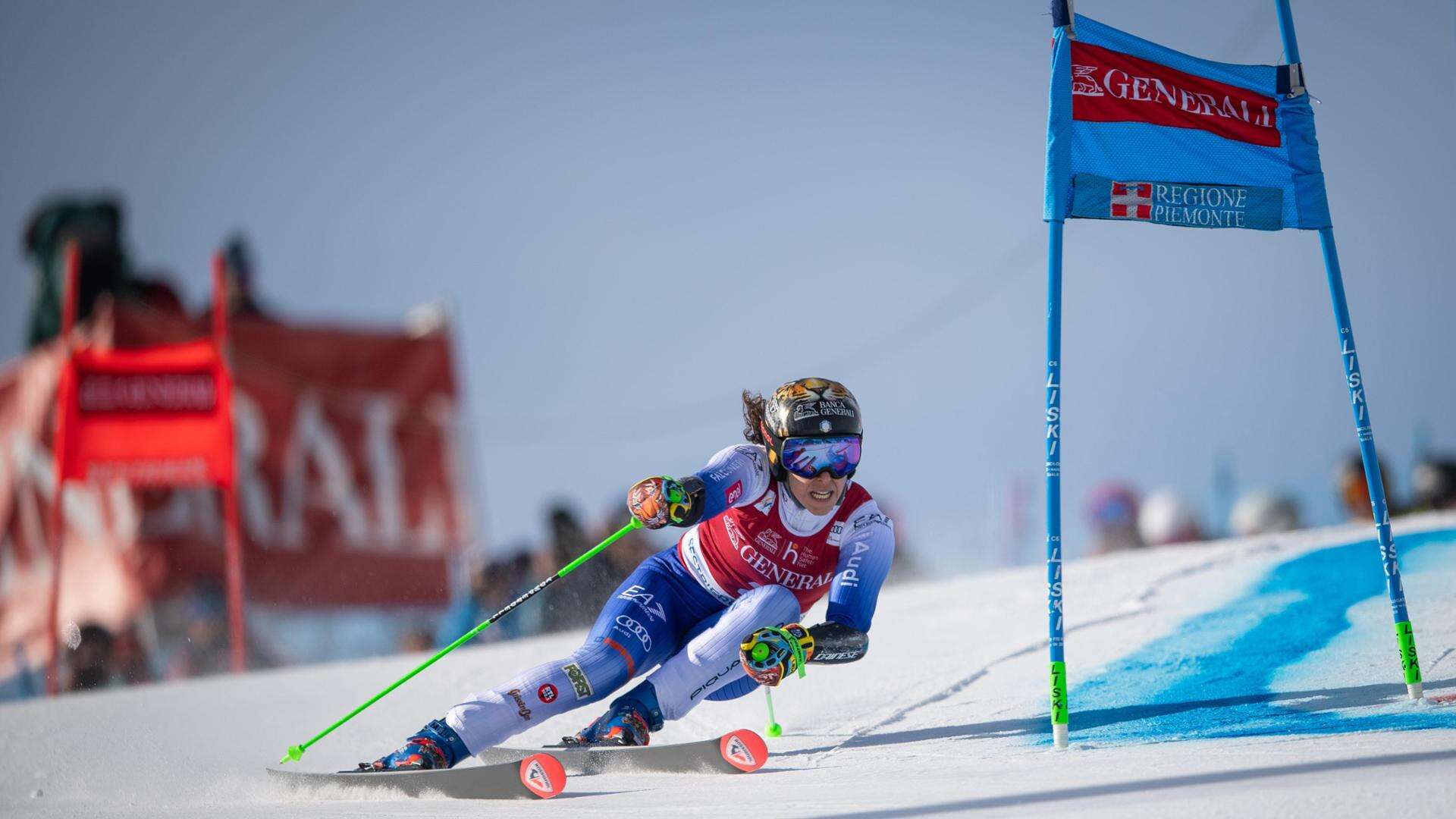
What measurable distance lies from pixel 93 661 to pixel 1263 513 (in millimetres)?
14366

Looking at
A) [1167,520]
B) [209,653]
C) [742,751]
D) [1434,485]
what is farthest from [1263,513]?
[742,751]

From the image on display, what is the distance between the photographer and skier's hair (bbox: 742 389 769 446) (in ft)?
17.3

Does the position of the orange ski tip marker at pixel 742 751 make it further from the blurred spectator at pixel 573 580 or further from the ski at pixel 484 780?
the blurred spectator at pixel 573 580

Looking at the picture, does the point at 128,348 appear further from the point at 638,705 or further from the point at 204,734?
the point at 638,705

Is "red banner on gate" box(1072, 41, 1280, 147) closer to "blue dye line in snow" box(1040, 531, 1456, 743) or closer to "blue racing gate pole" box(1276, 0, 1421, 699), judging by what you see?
"blue racing gate pole" box(1276, 0, 1421, 699)

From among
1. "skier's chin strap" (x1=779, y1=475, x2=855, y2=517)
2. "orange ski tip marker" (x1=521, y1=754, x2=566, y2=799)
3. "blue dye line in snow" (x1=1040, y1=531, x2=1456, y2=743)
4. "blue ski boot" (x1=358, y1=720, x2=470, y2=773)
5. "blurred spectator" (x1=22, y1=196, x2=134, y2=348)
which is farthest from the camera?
"blurred spectator" (x1=22, y1=196, x2=134, y2=348)

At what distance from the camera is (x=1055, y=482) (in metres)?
4.48

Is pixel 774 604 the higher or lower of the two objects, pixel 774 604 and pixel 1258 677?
the higher

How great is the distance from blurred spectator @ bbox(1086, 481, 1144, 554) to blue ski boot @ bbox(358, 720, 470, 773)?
11774 millimetres

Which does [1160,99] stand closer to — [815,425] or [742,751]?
[815,425]

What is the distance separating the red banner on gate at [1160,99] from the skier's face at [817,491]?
1513 millimetres

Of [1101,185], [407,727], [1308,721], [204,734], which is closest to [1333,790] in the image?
[1308,721]

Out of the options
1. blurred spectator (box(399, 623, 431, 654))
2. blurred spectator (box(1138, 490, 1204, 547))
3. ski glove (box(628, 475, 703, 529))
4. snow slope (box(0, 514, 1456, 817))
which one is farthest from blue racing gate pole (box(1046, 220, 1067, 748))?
blurred spectator (box(1138, 490, 1204, 547))

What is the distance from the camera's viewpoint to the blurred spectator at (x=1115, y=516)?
51.3 feet
